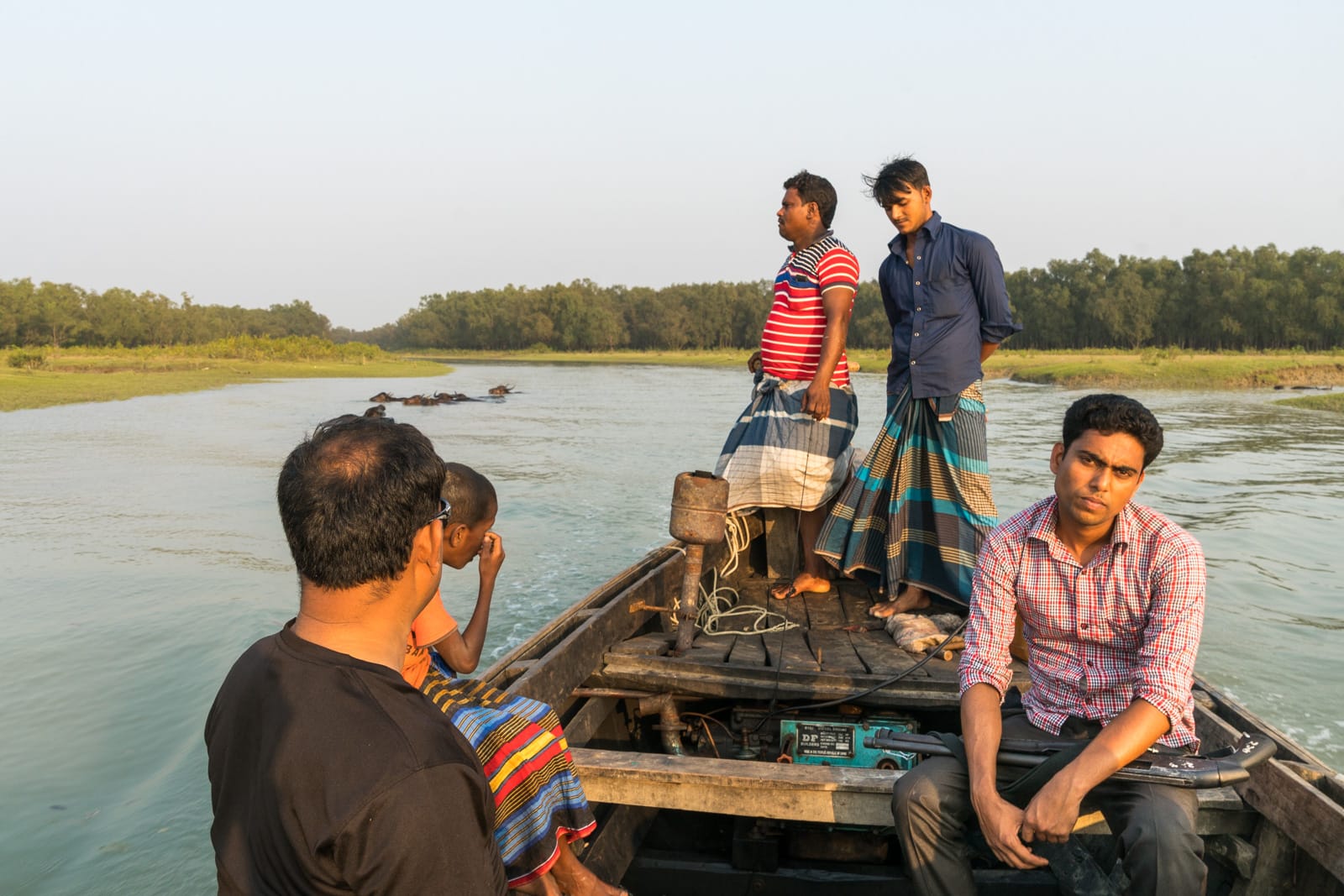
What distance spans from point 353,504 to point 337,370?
4474 centimetres

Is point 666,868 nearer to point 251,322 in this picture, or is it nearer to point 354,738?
point 354,738

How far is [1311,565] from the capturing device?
927 cm

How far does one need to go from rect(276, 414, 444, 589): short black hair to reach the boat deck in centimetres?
219

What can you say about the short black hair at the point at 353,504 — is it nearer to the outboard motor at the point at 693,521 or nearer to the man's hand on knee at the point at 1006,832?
the man's hand on knee at the point at 1006,832

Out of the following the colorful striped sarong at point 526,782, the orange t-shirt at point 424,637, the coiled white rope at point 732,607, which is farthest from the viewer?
the coiled white rope at point 732,607

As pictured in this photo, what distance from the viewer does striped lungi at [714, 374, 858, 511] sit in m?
4.48

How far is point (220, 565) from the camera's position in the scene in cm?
884

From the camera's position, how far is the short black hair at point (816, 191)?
174 inches

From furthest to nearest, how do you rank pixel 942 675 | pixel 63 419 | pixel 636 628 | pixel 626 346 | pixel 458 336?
pixel 458 336 < pixel 626 346 < pixel 63 419 < pixel 636 628 < pixel 942 675

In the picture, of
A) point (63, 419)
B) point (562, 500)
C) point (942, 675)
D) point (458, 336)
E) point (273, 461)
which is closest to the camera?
point (942, 675)

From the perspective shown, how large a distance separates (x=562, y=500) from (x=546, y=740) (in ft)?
35.4

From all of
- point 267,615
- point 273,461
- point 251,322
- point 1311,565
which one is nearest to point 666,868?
point 267,615

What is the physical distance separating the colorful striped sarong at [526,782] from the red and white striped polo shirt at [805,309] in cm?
274

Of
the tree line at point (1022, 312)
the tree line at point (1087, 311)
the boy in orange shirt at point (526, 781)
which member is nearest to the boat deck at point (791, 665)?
the boy in orange shirt at point (526, 781)
